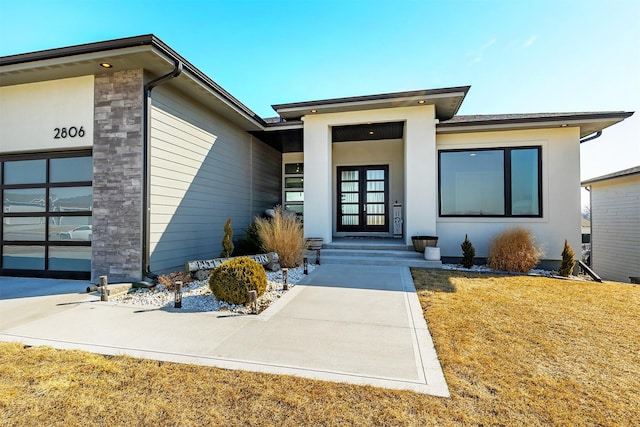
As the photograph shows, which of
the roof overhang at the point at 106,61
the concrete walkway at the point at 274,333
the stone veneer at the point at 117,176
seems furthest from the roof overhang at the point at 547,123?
the stone veneer at the point at 117,176

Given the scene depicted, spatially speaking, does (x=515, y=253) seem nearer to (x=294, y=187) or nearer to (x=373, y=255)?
(x=373, y=255)

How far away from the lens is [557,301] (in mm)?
4613

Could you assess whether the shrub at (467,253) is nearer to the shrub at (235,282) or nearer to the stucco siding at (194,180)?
the shrub at (235,282)

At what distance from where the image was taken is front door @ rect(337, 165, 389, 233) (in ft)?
33.4

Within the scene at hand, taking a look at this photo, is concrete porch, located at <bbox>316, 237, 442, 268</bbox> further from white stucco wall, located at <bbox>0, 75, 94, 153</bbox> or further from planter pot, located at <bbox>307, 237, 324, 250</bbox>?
white stucco wall, located at <bbox>0, 75, 94, 153</bbox>

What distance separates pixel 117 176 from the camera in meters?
5.44

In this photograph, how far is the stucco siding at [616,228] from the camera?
9.73 metres

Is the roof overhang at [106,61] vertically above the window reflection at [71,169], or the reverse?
the roof overhang at [106,61]

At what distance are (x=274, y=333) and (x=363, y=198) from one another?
7476 millimetres

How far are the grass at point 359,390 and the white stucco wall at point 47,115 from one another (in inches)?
171

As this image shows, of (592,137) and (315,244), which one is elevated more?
(592,137)

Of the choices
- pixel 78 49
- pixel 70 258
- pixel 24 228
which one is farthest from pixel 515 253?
pixel 24 228

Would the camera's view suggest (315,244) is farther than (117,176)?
Yes

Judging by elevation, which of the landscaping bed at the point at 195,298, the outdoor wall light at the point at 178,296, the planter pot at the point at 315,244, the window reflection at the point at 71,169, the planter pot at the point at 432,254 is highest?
the window reflection at the point at 71,169
